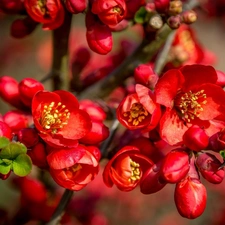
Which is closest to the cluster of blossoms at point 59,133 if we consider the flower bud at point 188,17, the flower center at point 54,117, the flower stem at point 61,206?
the flower center at point 54,117

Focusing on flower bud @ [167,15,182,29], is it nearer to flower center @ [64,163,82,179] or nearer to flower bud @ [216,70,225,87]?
flower bud @ [216,70,225,87]

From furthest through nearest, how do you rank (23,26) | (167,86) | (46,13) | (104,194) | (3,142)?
1. (104,194)
2. (23,26)
3. (46,13)
4. (167,86)
5. (3,142)

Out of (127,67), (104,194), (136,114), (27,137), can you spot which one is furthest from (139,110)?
(104,194)

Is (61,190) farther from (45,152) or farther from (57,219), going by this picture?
(45,152)

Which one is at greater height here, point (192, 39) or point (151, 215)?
point (192, 39)

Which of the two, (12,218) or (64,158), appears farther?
(12,218)

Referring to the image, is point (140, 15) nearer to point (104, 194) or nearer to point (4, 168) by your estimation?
point (4, 168)

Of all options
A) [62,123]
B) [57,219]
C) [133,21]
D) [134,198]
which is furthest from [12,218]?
[134,198]
